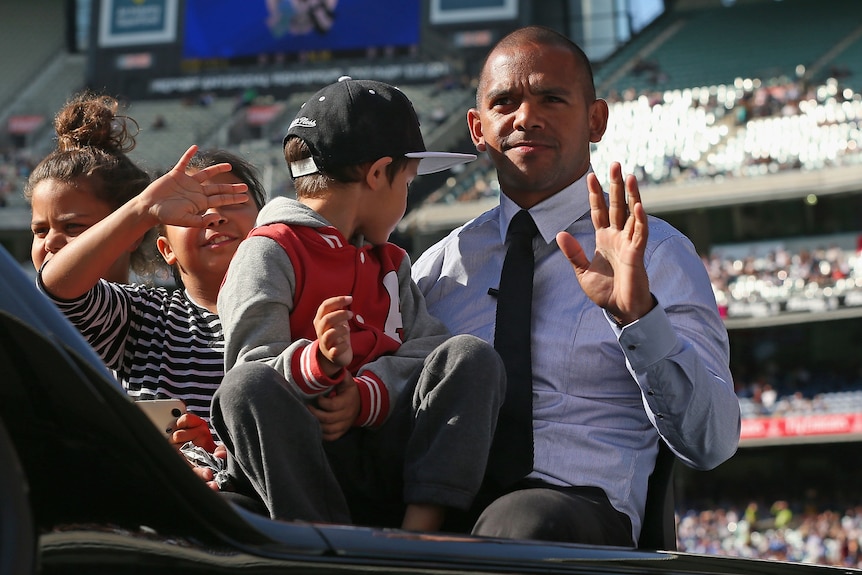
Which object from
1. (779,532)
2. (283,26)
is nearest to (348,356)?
(779,532)

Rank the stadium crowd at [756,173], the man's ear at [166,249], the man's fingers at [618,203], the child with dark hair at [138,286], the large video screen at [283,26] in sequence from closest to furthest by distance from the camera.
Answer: the man's fingers at [618,203]
the child with dark hair at [138,286]
the man's ear at [166,249]
the stadium crowd at [756,173]
the large video screen at [283,26]

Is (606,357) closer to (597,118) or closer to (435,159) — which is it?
(435,159)

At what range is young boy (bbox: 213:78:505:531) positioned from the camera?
156 cm

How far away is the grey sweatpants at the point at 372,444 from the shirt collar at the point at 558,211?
662 millimetres

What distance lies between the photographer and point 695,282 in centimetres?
227

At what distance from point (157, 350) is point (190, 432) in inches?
17.6

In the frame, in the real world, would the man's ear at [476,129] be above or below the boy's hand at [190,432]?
above

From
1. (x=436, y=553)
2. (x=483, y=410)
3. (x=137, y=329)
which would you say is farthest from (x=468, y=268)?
(x=436, y=553)

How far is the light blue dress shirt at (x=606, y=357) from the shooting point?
200 centimetres

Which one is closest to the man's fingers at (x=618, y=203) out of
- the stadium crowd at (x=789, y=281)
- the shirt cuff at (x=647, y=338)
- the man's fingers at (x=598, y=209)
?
the man's fingers at (x=598, y=209)

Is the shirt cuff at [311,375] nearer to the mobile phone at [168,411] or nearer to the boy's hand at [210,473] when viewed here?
the boy's hand at [210,473]

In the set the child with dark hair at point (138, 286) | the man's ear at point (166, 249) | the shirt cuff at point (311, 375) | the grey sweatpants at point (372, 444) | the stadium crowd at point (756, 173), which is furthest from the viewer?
the stadium crowd at point (756, 173)

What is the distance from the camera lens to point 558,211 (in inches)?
97.8

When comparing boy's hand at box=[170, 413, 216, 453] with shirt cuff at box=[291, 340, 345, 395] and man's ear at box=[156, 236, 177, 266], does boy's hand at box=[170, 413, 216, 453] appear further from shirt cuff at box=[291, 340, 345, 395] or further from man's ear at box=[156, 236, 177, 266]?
man's ear at box=[156, 236, 177, 266]
